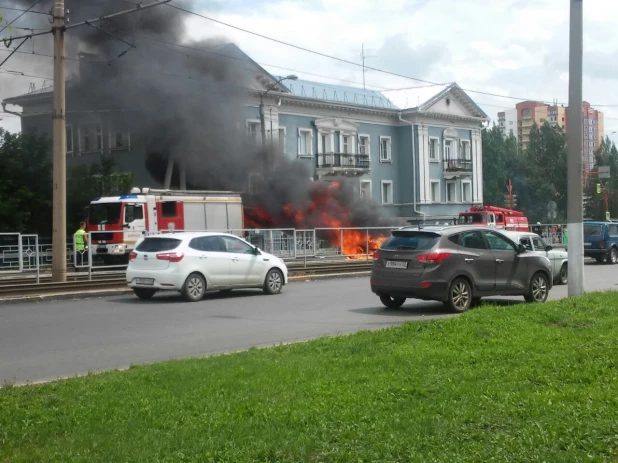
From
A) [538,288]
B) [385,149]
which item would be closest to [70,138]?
[538,288]

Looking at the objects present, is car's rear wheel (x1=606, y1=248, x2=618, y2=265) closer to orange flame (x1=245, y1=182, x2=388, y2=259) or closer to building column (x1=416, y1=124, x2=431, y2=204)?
orange flame (x1=245, y1=182, x2=388, y2=259)

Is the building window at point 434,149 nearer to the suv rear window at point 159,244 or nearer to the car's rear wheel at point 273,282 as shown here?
the car's rear wheel at point 273,282

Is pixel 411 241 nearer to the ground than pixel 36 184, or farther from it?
nearer to the ground

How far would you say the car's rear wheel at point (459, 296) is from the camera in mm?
14133

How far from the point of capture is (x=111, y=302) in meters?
17.6

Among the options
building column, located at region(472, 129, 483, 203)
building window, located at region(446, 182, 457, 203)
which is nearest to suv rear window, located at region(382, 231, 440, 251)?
building window, located at region(446, 182, 457, 203)

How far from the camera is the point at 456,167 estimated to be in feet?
215

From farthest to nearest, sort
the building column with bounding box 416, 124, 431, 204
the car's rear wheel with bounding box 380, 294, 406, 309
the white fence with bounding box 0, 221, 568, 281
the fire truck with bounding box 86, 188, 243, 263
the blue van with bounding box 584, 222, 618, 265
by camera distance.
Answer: the building column with bounding box 416, 124, 431, 204 < the blue van with bounding box 584, 222, 618, 265 < the fire truck with bounding box 86, 188, 243, 263 < the white fence with bounding box 0, 221, 568, 281 < the car's rear wheel with bounding box 380, 294, 406, 309

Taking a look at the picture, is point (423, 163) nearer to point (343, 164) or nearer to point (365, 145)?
point (365, 145)

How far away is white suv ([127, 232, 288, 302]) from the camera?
1712 centimetres

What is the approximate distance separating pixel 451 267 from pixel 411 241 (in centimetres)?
92

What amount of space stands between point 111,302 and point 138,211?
13.6 meters

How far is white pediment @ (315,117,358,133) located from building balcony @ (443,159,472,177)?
34.2ft

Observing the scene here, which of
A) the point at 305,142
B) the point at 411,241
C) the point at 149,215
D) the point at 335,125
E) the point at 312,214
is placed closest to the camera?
the point at 411,241
